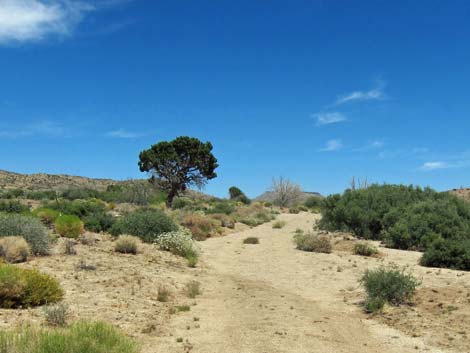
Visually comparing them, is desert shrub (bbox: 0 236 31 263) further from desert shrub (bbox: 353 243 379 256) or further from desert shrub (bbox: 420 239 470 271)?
desert shrub (bbox: 420 239 470 271)

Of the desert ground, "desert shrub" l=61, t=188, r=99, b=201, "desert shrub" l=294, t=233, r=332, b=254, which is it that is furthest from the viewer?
"desert shrub" l=61, t=188, r=99, b=201

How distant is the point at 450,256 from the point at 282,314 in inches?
412

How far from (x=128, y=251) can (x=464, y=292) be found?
479 inches

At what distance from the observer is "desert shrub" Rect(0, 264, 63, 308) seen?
1027cm

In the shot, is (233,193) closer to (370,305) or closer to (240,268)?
(240,268)

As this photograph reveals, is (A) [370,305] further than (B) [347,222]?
No

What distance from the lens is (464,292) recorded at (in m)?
13.6

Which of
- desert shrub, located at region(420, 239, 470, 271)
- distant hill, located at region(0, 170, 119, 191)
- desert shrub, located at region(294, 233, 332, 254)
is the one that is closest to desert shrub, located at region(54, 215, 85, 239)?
desert shrub, located at region(294, 233, 332, 254)

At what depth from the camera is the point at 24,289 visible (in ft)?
34.6

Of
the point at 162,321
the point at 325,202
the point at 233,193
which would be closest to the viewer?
the point at 162,321

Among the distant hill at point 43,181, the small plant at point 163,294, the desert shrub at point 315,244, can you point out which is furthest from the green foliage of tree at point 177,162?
the small plant at point 163,294

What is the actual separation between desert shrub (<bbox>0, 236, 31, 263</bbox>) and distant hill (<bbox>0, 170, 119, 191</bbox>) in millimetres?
53723

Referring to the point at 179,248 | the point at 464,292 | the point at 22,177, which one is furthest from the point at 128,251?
the point at 22,177

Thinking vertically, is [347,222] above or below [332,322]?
above
